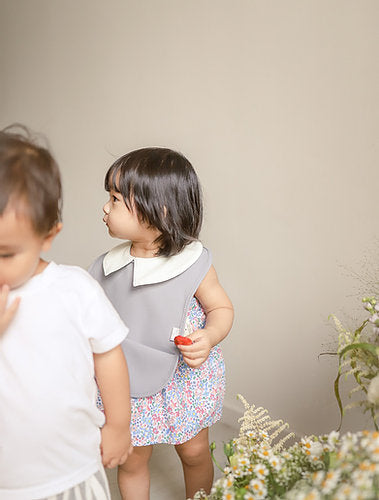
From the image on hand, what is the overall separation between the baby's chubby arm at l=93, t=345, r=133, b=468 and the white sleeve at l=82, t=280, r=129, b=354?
0.09 ft

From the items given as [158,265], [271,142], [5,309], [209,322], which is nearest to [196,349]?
[209,322]

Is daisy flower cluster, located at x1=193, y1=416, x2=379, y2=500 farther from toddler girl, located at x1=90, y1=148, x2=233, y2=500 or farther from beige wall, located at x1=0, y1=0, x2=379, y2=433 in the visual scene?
beige wall, located at x1=0, y1=0, x2=379, y2=433

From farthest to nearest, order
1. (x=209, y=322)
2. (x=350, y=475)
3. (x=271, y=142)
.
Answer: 1. (x=271, y=142)
2. (x=209, y=322)
3. (x=350, y=475)

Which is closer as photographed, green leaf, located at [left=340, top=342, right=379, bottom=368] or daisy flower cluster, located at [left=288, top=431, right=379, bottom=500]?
daisy flower cluster, located at [left=288, top=431, right=379, bottom=500]

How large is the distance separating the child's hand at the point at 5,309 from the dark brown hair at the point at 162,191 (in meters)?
0.44

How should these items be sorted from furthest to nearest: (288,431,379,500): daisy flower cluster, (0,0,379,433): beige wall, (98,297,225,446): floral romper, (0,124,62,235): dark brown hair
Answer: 1. (0,0,379,433): beige wall
2. (98,297,225,446): floral romper
3. (0,124,62,235): dark brown hair
4. (288,431,379,500): daisy flower cluster

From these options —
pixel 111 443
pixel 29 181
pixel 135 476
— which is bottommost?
pixel 135 476

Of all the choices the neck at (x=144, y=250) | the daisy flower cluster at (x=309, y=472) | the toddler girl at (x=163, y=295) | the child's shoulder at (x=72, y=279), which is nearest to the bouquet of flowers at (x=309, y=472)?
the daisy flower cluster at (x=309, y=472)

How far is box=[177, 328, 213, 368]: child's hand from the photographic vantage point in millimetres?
1075

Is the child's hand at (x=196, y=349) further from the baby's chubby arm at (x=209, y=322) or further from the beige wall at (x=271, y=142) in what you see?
the beige wall at (x=271, y=142)

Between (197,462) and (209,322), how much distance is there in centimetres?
36

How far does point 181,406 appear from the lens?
120 centimetres

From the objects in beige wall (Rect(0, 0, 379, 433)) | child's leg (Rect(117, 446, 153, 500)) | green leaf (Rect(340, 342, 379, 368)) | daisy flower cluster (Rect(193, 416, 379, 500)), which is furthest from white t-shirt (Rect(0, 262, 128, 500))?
beige wall (Rect(0, 0, 379, 433))

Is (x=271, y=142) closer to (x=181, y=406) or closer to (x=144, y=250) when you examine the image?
(x=144, y=250)
